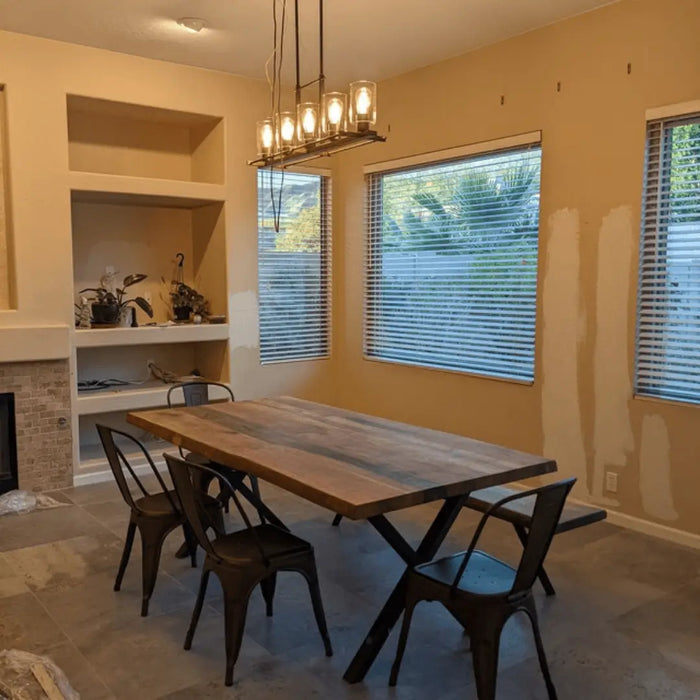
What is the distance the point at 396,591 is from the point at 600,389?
2.09 meters

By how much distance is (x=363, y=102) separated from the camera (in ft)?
9.20

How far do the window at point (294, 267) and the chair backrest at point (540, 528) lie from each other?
3758 millimetres

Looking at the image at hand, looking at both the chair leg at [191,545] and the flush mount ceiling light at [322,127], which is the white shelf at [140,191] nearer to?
the flush mount ceiling light at [322,127]

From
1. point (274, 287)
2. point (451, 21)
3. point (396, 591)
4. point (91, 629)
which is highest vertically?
point (451, 21)

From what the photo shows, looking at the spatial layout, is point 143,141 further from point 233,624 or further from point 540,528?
point 540,528

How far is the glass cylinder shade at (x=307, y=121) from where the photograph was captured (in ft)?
9.88

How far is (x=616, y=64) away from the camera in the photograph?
385 centimetres

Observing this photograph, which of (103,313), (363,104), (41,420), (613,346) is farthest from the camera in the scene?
(103,313)

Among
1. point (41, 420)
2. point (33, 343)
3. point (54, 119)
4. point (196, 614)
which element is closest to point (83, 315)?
point (33, 343)

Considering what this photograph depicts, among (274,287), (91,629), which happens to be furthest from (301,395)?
(91,629)

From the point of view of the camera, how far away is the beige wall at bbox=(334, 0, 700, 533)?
3701 millimetres

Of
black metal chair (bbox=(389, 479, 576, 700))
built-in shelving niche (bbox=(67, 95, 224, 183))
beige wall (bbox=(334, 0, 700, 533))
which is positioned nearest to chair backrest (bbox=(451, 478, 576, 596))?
black metal chair (bbox=(389, 479, 576, 700))

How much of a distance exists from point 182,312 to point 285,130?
8.39 ft

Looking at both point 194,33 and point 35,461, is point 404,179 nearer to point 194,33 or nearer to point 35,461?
point 194,33
